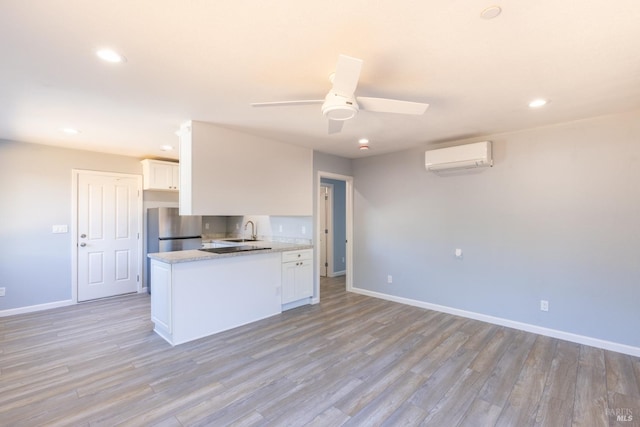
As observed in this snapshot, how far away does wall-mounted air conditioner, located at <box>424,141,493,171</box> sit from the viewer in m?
3.71

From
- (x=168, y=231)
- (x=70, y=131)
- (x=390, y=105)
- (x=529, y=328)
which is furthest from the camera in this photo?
(x=168, y=231)

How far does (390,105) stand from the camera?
7.17 feet

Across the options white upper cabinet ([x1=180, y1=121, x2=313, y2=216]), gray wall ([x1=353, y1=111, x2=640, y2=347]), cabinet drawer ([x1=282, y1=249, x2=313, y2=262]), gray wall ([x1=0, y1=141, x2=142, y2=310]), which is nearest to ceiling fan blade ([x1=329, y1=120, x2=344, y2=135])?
white upper cabinet ([x1=180, y1=121, x2=313, y2=216])

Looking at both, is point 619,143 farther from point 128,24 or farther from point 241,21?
point 128,24

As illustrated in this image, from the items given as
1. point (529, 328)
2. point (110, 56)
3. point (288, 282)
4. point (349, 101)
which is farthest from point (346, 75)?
point (529, 328)

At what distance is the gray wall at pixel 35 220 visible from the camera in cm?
405

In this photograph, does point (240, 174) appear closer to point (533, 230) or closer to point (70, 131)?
point (70, 131)

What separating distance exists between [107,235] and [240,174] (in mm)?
2895

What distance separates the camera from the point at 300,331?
3.54 metres

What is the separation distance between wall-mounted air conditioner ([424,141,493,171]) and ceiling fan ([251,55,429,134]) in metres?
1.93

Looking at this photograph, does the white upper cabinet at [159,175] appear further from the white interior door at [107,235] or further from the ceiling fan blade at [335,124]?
the ceiling fan blade at [335,124]

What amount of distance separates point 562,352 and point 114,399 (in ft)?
13.4

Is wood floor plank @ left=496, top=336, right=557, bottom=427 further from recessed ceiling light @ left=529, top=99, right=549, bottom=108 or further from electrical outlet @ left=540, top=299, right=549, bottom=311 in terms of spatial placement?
recessed ceiling light @ left=529, top=99, right=549, bottom=108

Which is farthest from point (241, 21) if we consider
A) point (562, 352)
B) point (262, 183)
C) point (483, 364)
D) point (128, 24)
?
point (562, 352)
